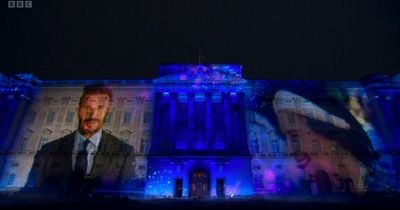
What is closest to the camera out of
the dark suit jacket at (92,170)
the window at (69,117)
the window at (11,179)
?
the dark suit jacket at (92,170)

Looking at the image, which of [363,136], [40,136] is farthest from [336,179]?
[40,136]

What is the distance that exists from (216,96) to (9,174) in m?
27.1

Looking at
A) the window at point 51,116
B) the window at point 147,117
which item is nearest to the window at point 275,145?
the window at point 147,117

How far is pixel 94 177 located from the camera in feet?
117

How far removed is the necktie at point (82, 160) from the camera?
35938mm

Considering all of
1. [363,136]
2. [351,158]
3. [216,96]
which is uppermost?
[216,96]

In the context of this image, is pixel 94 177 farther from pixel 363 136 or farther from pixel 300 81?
pixel 363 136

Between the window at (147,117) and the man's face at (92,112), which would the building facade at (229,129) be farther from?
the man's face at (92,112)

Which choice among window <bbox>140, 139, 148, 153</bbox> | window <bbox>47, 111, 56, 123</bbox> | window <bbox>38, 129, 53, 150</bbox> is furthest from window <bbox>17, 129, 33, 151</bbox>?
window <bbox>140, 139, 148, 153</bbox>

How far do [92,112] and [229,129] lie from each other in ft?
59.8

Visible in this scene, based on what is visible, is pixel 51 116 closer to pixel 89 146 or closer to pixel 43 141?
pixel 43 141

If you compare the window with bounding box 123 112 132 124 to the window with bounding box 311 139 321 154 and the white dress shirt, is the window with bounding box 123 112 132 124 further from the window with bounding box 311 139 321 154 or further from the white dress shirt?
the window with bounding box 311 139 321 154

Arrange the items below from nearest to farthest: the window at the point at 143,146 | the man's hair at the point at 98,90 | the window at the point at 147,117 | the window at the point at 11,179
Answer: the window at the point at 11,179
the window at the point at 143,146
the window at the point at 147,117
the man's hair at the point at 98,90

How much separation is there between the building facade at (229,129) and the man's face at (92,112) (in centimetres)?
104
